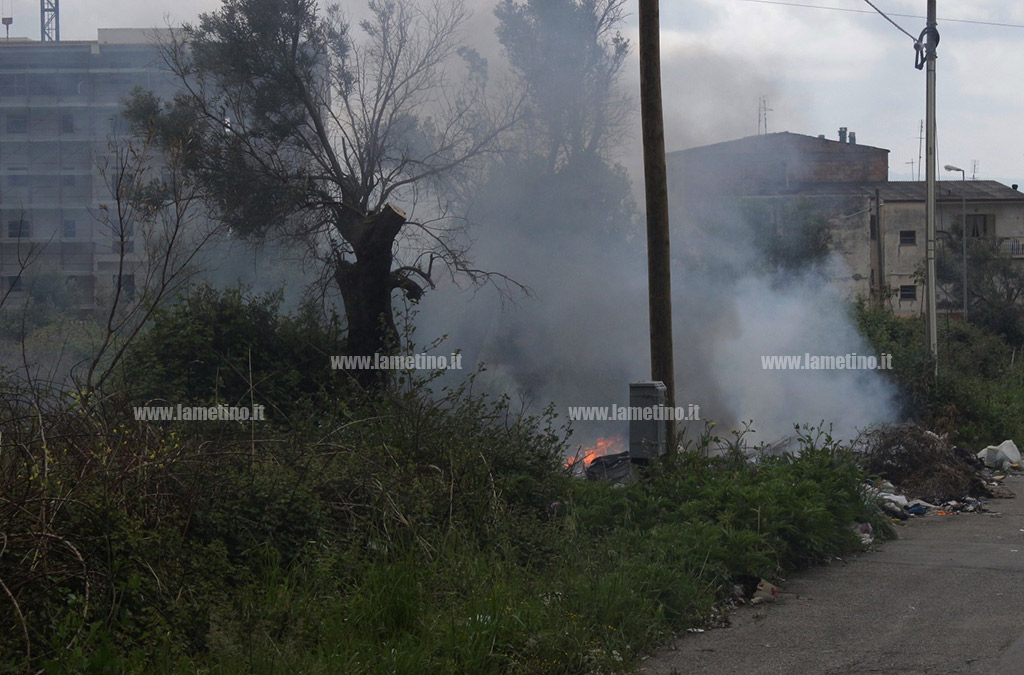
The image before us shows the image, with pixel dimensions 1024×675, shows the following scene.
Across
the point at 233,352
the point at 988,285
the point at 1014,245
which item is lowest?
the point at 233,352

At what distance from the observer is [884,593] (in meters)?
7.36

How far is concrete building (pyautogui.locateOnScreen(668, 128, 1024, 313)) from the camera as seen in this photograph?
22.6 metres

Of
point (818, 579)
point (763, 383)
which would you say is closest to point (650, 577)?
point (818, 579)

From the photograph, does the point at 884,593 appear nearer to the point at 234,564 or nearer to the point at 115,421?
the point at 234,564

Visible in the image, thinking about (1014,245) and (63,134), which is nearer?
(63,134)

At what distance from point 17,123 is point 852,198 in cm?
3211

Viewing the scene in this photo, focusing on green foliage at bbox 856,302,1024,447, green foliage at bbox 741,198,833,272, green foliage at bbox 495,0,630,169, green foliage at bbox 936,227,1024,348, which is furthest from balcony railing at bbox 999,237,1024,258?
green foliage at bbox 495,0,630,169

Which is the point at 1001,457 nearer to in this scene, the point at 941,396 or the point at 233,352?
the point at 941,396

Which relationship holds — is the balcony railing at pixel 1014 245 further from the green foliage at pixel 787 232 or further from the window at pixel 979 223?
the green foliage at pixel 787 232

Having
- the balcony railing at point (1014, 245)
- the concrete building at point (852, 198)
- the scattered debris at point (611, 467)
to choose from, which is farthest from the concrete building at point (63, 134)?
the balcony railing at point (1014, 245)

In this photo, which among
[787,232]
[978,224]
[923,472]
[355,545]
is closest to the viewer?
[355,545]

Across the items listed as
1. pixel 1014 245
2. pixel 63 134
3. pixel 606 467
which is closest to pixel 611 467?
pixel 606 467

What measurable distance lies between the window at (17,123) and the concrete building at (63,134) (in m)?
0.03

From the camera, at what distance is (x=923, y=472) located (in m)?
13.0
